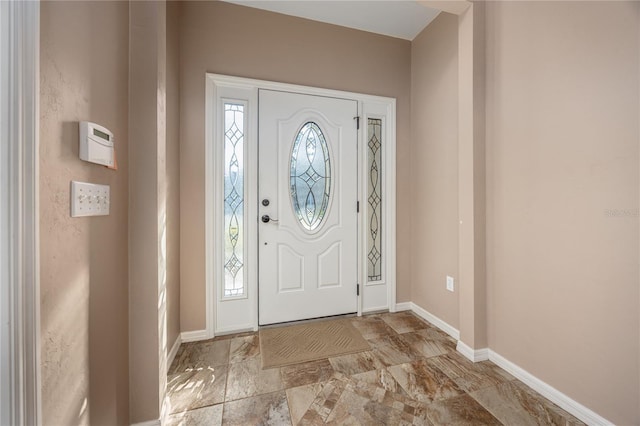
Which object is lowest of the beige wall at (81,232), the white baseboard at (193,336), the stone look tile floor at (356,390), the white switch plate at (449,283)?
the stone look tile floor at (356,390)

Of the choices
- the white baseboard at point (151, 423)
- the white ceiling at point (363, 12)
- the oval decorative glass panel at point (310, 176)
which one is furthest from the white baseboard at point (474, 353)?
the white ceiling at point (363, 12)

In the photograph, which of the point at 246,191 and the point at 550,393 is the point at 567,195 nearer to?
the point at 550,393

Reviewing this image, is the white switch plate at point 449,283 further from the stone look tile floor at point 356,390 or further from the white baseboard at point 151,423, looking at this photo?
the white baseboard at point 151,423

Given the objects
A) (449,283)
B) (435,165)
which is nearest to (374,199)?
(435,165)

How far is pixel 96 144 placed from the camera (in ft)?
3.30

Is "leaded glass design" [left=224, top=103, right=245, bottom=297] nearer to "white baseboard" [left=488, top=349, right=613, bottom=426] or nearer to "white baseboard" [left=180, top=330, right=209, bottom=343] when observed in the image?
"white baseboard" [left=180, top=330, right=209, bottom=343]

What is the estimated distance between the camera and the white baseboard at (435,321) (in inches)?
89.9

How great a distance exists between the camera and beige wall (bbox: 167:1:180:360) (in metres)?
1.92

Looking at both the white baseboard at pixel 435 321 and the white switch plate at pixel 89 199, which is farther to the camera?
the white baseboard at pixel 435 321

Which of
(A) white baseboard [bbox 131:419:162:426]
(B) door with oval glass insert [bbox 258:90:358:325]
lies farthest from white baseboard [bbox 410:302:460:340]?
(A) white baseboard [bbox 131:419:162:426]

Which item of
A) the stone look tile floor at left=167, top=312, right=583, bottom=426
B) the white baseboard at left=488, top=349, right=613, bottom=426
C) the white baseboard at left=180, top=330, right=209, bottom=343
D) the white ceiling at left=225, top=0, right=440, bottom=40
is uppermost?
the white ceiling at left=225, top=0, right=440, bottom=40

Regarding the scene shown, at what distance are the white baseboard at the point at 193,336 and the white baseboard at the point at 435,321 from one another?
76.5 inches

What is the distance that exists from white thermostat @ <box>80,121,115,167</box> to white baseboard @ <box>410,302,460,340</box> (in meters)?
2.52

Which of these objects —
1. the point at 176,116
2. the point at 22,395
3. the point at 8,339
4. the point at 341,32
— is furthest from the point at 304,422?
the point at 341,32
